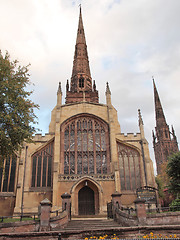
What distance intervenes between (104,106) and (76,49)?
23.8 meters

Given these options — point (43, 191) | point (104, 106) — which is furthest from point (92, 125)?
point (43, 191)

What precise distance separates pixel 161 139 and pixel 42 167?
70.8 m

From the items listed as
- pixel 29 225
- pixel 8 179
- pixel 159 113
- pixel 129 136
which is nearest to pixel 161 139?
pixel 159 113

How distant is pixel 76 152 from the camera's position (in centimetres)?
2711

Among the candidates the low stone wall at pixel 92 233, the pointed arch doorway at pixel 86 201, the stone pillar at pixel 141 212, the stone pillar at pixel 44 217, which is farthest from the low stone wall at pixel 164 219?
the pointed arch doorway at pixel 86 201

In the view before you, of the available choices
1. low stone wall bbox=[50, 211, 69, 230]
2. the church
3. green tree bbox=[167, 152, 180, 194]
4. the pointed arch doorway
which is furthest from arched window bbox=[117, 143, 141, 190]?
low stone wall bbox=[50, 211, 69, 230]

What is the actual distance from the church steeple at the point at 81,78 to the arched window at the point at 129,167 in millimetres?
15249

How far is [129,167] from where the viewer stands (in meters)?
27.1

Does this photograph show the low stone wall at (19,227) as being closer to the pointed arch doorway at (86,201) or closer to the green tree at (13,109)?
the green tree at (13,109)

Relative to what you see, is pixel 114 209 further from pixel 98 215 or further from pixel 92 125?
pixel 92 125

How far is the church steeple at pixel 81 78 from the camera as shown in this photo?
41125mm

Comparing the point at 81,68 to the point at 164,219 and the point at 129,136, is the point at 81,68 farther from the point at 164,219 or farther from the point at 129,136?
the point at 164,219

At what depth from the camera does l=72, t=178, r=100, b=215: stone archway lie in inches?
947

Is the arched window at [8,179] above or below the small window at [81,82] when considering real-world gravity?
below
